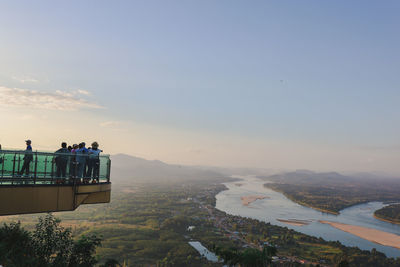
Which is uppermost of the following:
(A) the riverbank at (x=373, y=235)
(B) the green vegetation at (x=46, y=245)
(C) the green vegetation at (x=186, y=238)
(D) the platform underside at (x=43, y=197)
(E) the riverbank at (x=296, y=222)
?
(D) the platform underside at (x=43, y=197)

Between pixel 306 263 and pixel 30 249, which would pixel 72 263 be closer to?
pixel 30 249

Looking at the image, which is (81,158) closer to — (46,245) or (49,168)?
(49,168)

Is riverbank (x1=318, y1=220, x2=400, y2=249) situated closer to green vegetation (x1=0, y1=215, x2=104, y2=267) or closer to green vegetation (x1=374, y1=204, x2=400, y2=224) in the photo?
green vegetation (x1=374, y1=204, x2=400, y2=224)

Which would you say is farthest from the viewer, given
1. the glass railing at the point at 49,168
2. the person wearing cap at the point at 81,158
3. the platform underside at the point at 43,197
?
the person wearing cap at the point at 81,158

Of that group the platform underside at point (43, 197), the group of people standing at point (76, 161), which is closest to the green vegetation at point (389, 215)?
the group of people standing at point (76, 161)

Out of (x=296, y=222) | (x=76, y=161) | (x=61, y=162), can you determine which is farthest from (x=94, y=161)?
(x=296, y=222)

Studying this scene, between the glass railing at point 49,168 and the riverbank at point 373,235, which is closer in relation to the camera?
the glass railing at point 49,168

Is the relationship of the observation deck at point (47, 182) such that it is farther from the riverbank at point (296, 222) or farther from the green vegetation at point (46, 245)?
the riverbank at point (296, 222)

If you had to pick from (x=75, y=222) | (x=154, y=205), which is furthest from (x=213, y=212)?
(x=75, y=222)
